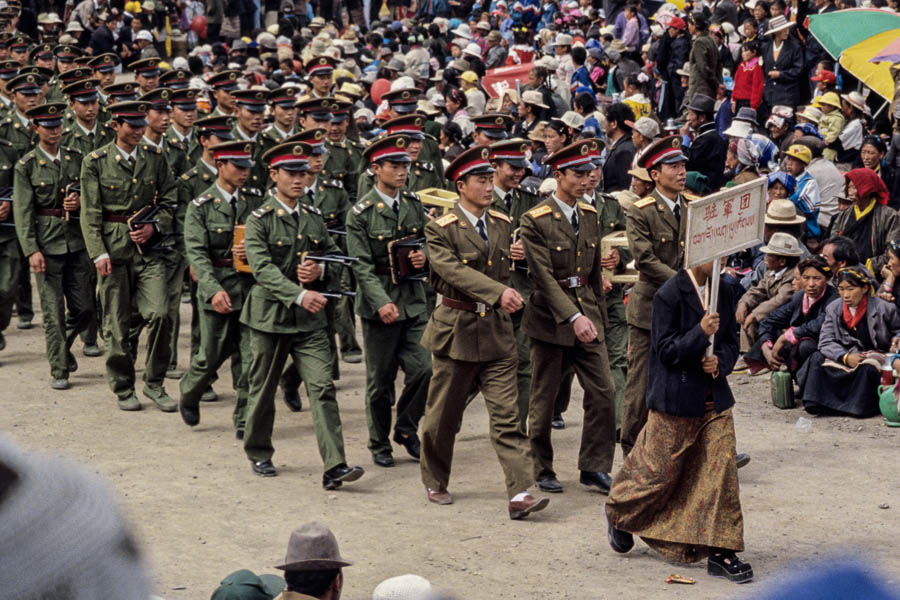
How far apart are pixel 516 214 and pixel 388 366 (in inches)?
59.2

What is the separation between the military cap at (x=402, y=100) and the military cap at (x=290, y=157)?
4329 millimetres

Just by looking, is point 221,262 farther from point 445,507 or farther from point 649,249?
point 649,249

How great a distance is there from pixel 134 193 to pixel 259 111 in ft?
6.26

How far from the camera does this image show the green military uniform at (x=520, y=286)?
913cm

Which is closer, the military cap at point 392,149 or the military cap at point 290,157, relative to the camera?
the military cap at point 290,157

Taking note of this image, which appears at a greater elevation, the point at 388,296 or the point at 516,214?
the point at 516,214

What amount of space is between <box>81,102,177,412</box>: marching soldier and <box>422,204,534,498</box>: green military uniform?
2920 millimetres

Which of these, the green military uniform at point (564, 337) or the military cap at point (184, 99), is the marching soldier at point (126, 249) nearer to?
the military cap at point (184, 99)

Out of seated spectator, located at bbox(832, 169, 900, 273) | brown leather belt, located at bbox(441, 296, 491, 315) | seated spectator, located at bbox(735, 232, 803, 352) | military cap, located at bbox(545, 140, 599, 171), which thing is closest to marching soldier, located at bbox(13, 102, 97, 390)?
brown leather belt, located at bbox(441, 296, 491, 315)

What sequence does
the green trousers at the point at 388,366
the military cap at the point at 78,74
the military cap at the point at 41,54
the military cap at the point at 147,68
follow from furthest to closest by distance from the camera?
the military cap at the point at 41,54 → the military cap at the point at 147,68 → the military cap at the point at 78,74 → the green trousers at the point at 388,366

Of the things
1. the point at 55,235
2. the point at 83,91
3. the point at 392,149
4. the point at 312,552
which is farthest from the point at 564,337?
the point at 83,91

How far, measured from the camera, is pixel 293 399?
10320 mm

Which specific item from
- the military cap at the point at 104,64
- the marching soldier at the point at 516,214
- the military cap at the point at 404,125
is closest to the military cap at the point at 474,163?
the marching soldier at the point at 516,214

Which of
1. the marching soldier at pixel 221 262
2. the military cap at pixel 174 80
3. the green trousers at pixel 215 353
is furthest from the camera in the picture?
the military cap at pixel 174 80
